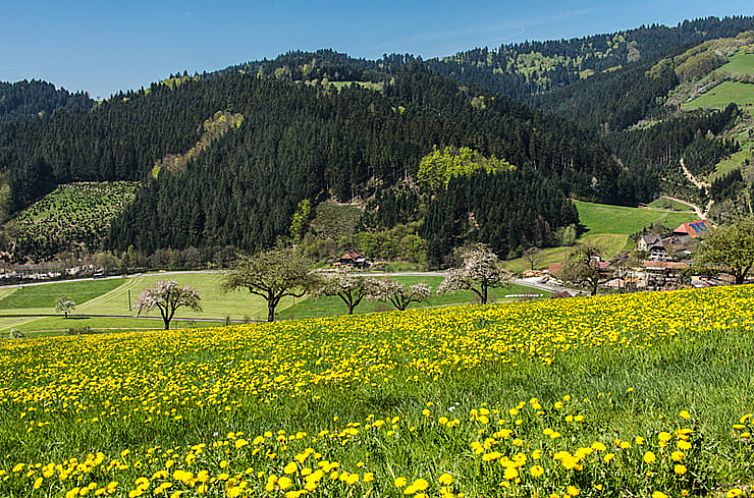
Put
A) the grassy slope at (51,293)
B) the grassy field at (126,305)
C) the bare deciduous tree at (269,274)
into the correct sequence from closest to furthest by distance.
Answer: the bare deciduous tree at (269,274)
the grassy field at (126,305)
the grassy slope at (51,293)

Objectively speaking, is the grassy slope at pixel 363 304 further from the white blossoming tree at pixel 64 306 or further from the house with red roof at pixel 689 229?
the house with red roof at pixel 689 229

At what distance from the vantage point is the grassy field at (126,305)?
89188 mm

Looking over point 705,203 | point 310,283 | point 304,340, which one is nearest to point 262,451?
point 304,340

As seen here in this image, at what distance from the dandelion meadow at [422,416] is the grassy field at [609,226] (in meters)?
125

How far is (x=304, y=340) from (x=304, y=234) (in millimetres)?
166616

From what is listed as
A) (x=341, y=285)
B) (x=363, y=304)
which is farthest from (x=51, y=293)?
(x=341, y=285)

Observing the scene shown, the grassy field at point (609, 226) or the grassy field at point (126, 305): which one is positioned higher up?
the grassy field at point (609, 226)

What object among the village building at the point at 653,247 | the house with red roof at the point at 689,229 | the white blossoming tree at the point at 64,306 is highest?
the house with red roof at the point at 689,229

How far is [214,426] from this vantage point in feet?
24.7

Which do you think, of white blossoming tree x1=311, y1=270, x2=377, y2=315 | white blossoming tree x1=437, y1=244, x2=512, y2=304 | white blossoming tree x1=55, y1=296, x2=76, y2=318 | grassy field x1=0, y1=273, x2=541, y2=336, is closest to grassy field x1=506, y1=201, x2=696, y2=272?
grassy field x1=0, y1=273, x2=541, y2=336

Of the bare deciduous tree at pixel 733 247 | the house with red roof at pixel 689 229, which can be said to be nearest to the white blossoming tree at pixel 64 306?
the bare deciduous tree at pixel 733 247

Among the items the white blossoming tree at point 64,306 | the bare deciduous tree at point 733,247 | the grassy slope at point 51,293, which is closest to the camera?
the bare deciduous tree at point 733,247

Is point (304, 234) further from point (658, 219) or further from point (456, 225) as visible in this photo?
Answer: point (658, 219)

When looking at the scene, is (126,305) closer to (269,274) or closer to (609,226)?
(269,274)
